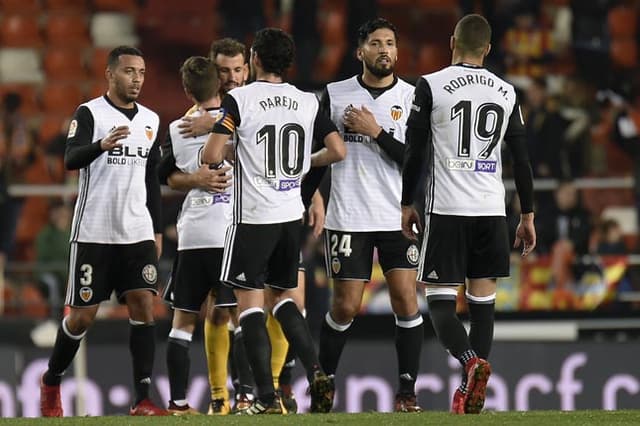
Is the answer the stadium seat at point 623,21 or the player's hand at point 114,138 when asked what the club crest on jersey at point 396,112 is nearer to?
the player's hand at point 114,138

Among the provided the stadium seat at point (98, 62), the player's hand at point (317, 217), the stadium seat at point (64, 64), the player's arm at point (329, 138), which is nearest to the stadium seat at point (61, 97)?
the stadium seat at point (64, 64)

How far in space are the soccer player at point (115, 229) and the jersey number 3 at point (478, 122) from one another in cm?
191

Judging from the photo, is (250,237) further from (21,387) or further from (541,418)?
(21,387)

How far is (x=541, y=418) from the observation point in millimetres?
6262

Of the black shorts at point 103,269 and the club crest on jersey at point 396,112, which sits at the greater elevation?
the club crest on jersey at point 396,112

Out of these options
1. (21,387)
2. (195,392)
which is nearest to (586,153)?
(195,392)

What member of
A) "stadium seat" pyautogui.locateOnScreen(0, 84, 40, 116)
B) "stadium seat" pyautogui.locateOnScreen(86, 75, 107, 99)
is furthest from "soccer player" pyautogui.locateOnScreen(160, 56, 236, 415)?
"stadium seat" pyautogui.locateOnScreen(0, 84, 40, 116)

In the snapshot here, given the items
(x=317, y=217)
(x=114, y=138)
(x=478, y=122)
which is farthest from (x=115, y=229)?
(x=478, y=122)

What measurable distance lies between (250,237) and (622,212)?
7.25 m

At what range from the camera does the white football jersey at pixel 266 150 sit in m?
6.59

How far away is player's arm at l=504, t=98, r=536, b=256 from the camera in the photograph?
6559 mm

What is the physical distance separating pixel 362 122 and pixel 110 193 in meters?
1.41

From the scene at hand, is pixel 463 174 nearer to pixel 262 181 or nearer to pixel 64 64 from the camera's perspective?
pixel 262 181

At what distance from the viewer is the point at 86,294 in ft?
24.5
